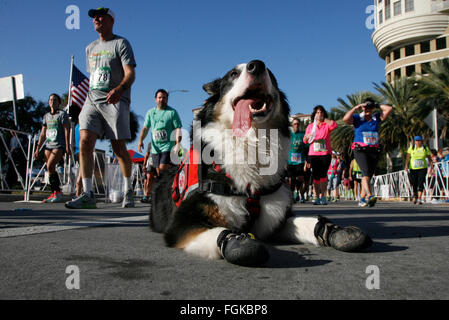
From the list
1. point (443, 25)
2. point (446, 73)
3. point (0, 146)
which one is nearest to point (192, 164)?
point (0, 146)

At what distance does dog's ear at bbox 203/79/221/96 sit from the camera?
320 centimetres

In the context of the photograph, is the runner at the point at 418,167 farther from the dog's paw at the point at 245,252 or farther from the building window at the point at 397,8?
the building window at the point at 397,8

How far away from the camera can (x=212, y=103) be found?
3125 millimetres

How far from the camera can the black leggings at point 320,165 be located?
8492mm

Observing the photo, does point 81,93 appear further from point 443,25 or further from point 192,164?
point 443,25

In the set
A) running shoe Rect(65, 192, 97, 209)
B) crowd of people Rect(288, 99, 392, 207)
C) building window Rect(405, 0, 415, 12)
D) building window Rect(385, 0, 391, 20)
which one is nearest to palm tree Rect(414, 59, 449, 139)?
crowd of people Rect(288, 99, 392, 207)

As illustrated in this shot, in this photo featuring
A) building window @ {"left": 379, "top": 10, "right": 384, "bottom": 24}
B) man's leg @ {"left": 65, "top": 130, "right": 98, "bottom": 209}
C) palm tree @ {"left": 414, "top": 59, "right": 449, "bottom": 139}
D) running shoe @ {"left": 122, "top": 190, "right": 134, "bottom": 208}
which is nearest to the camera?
man's leg @ {"left": 65, "top": 130, "right": 98, "bottom": 209}

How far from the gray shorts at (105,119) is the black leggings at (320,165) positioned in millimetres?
4821

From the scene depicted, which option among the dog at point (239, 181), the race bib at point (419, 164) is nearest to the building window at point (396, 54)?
the race bib at point (419, 164)

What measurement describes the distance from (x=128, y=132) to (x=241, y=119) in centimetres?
322

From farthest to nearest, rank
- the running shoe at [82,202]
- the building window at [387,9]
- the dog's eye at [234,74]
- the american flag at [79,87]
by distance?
the building window at [387,9] → the american flag at [79,87] → the running shoe at [82,202] → the dog's eye at [234,74]

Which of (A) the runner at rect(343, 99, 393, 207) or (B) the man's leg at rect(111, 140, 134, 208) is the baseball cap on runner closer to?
(B) the man's leg at rect(111, 140, 134, 208)

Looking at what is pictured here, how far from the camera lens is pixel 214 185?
248 centimetres
